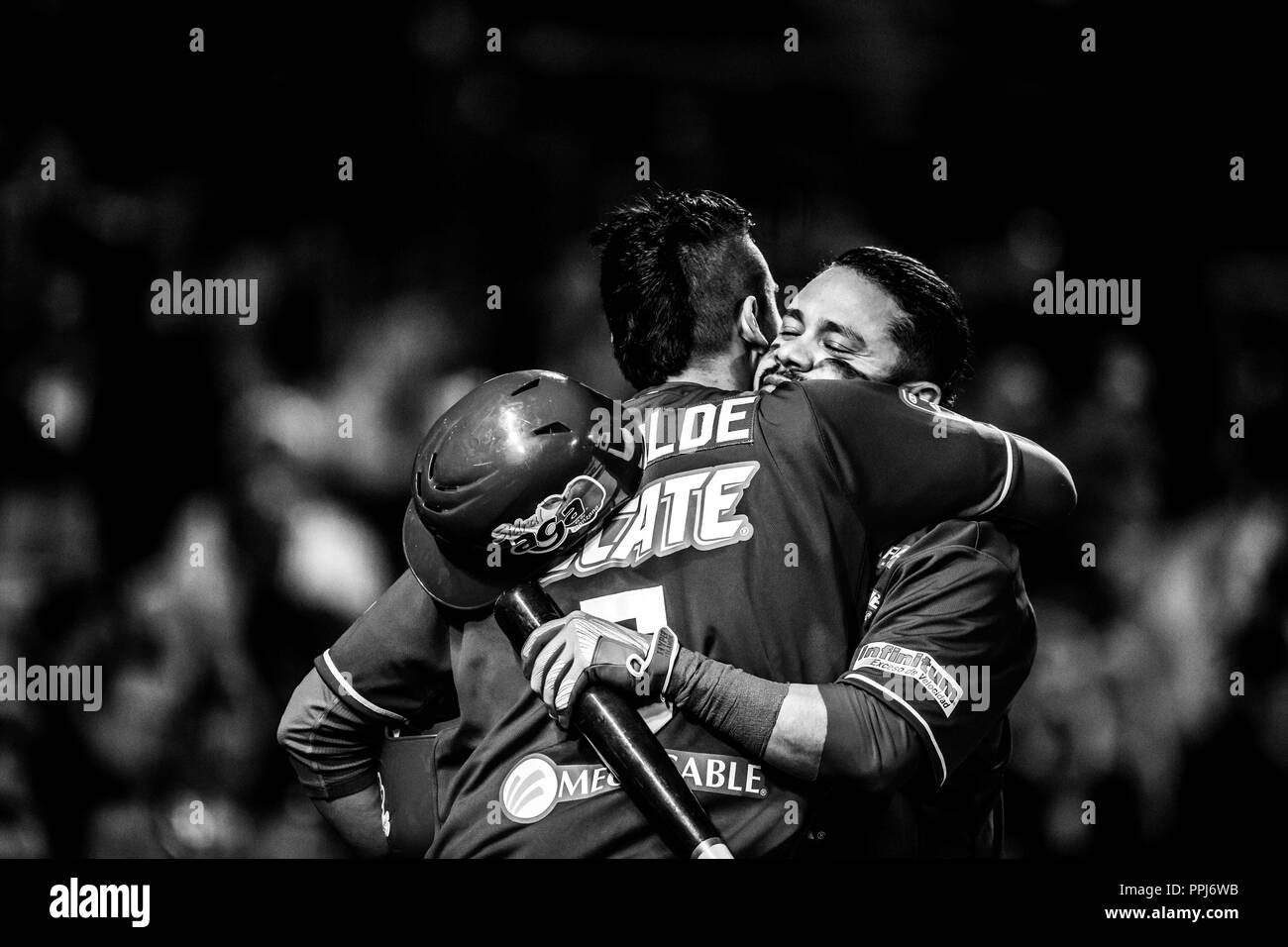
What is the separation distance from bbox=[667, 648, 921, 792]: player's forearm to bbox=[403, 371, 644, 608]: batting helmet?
30cm

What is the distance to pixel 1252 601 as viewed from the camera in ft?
15.5

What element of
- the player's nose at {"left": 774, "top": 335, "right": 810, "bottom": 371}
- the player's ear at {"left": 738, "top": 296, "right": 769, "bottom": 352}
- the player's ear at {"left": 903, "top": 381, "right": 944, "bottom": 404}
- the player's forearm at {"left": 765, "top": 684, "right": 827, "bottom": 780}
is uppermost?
the player's ear at {"left": 738, "top": 296, "right": 769, "bottom": 352}

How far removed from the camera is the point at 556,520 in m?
2.06

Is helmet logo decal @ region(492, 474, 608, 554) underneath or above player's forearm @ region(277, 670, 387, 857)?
above

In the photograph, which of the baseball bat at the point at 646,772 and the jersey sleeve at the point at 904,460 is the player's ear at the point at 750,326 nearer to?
the jersey sleeve at the point at 904,460

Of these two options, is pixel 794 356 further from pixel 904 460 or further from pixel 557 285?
pixel 557 285

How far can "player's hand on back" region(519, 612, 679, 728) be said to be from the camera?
75.7 inches

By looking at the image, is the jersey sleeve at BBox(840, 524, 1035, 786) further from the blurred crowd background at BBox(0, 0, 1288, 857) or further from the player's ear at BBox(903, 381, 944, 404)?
the blurred crowd background at BBox(0, 0, 1288, 857)

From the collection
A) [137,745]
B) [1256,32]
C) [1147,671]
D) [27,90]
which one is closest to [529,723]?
[137,745]

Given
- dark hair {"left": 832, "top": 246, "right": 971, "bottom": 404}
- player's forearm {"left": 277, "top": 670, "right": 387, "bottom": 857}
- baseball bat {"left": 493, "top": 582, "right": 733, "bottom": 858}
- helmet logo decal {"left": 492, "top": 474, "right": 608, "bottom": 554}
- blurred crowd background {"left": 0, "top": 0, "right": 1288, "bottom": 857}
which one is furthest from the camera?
blurred crowd background {"left": 0, "top": 0, "right": 1288, "bottom": 857}

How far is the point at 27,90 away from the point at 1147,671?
4.88 meters

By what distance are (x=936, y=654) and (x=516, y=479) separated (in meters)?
0.73
